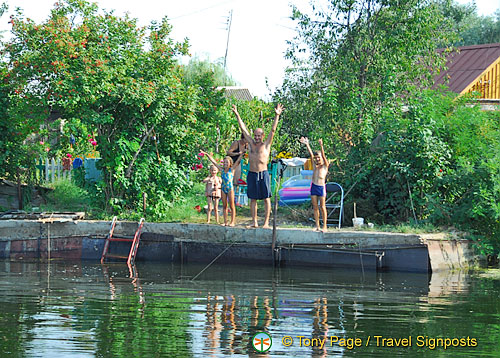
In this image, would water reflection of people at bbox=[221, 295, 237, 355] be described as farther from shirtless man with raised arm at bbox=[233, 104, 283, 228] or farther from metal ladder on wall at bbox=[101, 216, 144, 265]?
metal ladder on wall at bbox=[101, 216, 144, 265]

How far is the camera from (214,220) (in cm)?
1689

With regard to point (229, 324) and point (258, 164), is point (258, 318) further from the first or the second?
point (258, 164)

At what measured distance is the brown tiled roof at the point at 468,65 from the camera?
28.6 metres

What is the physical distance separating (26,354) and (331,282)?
22.8 ft

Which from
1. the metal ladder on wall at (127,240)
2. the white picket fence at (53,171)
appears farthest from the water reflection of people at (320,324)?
the white picket fence at (53,171)

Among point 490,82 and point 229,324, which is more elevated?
point 490,82

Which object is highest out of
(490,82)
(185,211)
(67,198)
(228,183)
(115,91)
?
(490,82)

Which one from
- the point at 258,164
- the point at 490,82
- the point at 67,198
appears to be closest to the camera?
the point at 258,164

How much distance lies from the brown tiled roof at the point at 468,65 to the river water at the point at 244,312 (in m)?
15.0

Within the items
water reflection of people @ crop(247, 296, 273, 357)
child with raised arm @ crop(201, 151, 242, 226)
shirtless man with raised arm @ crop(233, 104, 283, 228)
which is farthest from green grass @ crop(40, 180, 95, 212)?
water reflection of people @ crop(247, 296, 273, 357)

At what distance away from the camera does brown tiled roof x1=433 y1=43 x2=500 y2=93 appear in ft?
94.0

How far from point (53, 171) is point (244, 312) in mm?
11229

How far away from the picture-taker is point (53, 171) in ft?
65.1

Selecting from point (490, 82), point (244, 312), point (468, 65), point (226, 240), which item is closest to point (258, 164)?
point (226, 240)
